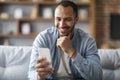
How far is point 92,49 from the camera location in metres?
1.70

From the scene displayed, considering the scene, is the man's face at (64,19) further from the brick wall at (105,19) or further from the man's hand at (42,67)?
the brick wall at (105,19)

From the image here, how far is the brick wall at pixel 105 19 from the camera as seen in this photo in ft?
16.9

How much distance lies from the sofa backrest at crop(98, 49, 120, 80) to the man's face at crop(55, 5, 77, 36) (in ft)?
1.47

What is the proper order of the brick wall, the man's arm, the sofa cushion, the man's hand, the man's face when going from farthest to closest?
the brick wall < the sofa cushion < the man's face < the man's arm < the man's hand

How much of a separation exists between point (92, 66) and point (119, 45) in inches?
145

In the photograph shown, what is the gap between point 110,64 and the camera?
6.53 feet

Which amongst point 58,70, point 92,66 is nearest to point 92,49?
point 92,66

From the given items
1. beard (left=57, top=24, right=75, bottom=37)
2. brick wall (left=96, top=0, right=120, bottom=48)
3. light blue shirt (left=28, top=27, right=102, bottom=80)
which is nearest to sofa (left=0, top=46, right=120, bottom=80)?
light blue shirt (left=28, top=27, right=102, bottom=80)

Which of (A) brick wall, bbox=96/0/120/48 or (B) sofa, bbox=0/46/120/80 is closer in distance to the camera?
(B) sofa, bbox=0/46/120/80

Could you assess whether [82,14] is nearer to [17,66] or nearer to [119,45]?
[119,45]

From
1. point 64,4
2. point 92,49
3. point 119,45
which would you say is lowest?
point 119,45

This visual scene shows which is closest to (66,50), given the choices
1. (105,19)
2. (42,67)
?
(42,67)

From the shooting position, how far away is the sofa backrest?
1.97 m

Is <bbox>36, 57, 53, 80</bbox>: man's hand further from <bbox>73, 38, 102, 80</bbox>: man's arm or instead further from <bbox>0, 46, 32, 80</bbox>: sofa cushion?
<bbox>0, 46, 32, 80</bbox>: sofa cushion
